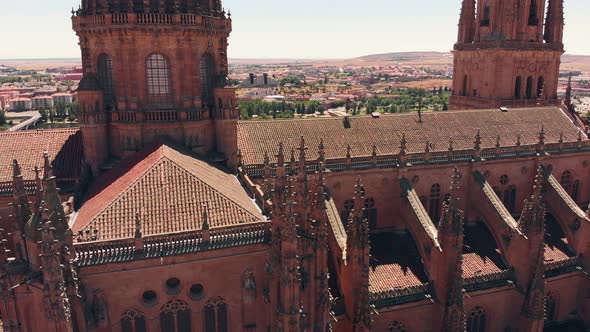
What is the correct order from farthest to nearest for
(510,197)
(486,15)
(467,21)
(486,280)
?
(467,21), (486,15), (510,197), (486,280)

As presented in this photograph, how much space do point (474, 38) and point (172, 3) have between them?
32.2m

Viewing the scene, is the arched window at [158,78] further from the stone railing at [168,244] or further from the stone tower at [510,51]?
the stone tower at [510,51]

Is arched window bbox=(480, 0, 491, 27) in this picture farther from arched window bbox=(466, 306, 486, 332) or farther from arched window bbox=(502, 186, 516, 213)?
arched window bbox=(466, 306, 486, 332)

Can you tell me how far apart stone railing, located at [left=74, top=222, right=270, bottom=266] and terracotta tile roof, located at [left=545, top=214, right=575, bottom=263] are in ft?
70.6

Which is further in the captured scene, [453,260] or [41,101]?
[41,101]

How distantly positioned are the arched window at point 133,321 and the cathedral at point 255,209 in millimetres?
77

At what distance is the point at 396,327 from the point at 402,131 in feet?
46.1

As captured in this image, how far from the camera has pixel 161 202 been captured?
20.2 m

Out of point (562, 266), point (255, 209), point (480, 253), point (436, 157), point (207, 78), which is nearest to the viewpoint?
point (255, 209)

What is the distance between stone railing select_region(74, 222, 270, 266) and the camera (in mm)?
17906

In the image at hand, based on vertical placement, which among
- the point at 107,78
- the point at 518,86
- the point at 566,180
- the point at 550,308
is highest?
the point at 107,78

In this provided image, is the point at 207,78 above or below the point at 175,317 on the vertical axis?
above

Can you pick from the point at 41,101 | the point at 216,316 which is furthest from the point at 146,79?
the point at 41,101

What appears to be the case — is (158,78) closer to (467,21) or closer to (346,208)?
(346,208)
